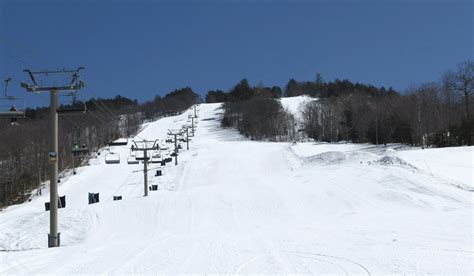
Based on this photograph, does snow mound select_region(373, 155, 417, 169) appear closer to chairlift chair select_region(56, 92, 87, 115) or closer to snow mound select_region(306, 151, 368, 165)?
snow mound select_region(306, 151, 368, 165)

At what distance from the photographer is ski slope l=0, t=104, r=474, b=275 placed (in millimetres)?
9742

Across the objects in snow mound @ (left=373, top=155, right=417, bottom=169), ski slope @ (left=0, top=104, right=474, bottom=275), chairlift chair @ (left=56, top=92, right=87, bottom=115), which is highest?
chairlift chair @ (left=56, top=92, right=87, bottom=115)

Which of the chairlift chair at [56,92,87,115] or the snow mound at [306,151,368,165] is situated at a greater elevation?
the chairlift chair at [56,92,87,115]

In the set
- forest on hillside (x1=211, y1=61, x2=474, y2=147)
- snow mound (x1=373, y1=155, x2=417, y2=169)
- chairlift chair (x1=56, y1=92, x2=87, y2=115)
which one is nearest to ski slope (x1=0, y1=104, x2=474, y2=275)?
snow mound (x1=373, y1=155, x2=417, y2=169)

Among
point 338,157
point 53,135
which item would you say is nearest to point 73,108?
point 53,135

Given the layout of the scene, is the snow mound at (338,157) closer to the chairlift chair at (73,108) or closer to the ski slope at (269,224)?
the ski slope at (269,224)

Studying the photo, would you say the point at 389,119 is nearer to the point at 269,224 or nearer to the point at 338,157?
the point at 338,157

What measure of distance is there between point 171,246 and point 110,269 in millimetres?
3176

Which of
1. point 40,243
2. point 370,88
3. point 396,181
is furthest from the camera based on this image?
point 370,88

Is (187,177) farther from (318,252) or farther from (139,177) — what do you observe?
(318,252)

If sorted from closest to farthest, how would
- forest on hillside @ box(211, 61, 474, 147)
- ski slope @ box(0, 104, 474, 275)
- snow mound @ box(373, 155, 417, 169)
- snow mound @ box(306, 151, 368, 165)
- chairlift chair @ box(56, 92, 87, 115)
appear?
ski slope @ box(0, 104, 474, 275)
chairlift chair @ box(56, 92, 87, 115)
snow mound @ box(373, 155, 417, 169)
snow mound @ box(306, 151, 368, 165)
forest on hillside @ box(211, 61, 474, 147)

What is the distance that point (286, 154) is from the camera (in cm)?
6400

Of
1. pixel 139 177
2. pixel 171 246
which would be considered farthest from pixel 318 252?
pixel 139 177

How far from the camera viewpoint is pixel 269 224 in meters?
20.0
